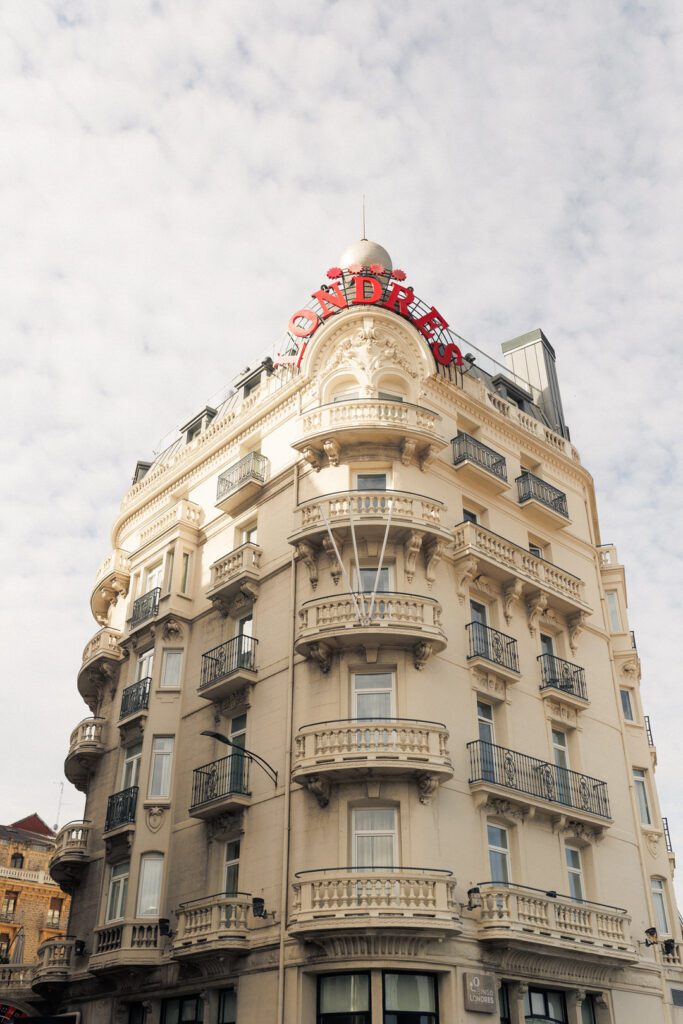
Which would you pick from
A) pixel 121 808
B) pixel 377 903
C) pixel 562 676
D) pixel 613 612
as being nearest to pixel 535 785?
pixel 562 676

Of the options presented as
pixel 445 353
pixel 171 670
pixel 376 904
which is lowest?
pixel 376 904

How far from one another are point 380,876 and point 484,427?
58.3 feet

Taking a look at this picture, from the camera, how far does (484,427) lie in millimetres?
35031

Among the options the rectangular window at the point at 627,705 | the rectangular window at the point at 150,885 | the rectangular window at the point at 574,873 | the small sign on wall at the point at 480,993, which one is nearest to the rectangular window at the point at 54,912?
the rectangular window at the point at 150,885

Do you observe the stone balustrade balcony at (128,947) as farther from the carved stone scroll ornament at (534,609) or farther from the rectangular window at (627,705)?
the rectangular window at (627,705)

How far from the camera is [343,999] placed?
74.9 ft

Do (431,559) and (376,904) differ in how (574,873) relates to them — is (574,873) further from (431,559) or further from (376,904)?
(431,559)

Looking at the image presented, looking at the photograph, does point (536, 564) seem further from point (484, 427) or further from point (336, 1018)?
point (336, 1018)

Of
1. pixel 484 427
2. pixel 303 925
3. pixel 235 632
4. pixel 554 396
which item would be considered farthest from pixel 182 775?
pixel 554 396

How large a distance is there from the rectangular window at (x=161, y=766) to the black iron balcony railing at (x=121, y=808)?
690 mm

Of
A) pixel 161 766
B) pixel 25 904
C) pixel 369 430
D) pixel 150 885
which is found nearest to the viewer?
pixel 369 430

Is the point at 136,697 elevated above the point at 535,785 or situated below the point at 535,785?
above

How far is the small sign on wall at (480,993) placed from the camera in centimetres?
2300

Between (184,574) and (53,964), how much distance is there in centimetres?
1405
